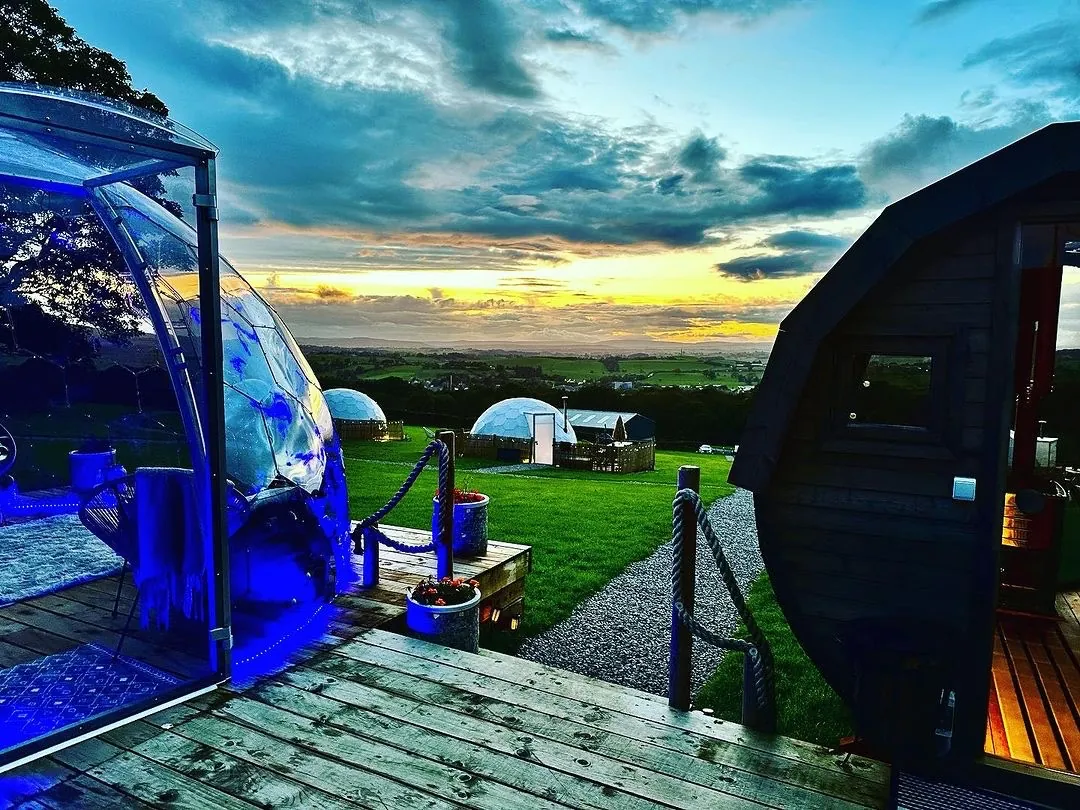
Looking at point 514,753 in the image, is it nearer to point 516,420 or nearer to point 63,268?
point 63,268

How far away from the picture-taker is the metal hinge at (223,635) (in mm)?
4254

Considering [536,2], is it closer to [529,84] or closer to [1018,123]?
[529,84]

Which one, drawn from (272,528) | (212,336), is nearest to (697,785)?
(272,528)

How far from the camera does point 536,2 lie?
12.0m

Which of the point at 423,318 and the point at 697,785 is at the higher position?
the point at 423,318

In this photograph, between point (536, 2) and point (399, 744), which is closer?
point (399, 744)

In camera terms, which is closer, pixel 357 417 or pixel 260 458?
pixel 260 458

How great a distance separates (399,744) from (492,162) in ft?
56.5

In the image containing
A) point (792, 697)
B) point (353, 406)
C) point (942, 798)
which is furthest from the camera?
point (353, 406)

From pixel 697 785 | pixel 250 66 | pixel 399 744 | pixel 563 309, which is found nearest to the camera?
pixel 697 785

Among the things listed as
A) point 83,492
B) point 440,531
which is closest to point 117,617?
point 83,492

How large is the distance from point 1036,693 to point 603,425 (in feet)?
84.3

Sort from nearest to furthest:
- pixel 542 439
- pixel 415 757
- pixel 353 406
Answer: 1. pixel 415 757
2. pixel 542 439
3. pixel 353 406

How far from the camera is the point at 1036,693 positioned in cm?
442
